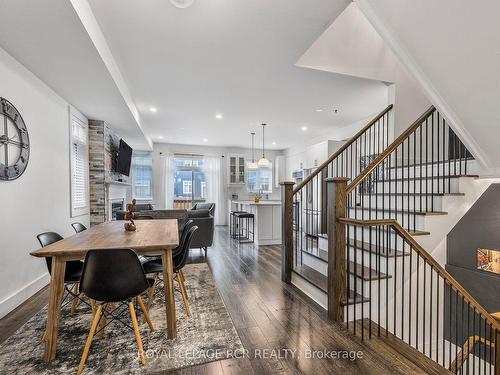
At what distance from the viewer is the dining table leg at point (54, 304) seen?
1866 mm

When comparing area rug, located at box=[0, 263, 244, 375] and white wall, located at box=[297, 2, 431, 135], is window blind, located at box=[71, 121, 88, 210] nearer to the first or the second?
area rug, located at box=[0, 263, 244, 375]

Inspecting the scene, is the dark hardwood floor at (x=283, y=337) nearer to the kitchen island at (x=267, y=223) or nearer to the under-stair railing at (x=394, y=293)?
the under-stair railing at (x=394, y=293)

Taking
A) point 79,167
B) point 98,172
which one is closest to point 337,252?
point 79,167

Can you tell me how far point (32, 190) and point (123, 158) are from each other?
3181mm

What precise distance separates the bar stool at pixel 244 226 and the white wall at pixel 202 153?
2070 millimetres

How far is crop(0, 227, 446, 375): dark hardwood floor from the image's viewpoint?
1813 mm

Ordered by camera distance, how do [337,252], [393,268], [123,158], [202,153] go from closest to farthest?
[337,252]
[393,268]
[123,158]
[202,153]

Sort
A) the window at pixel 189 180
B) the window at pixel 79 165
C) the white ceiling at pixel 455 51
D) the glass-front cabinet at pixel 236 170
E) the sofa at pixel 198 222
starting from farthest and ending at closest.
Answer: the glass-front cabinet at pixel 236 170, the window at pixel 189 180, the sofa at pixel 198 222, the window at pixel 79 165, the white ceiling at pixel 455 51

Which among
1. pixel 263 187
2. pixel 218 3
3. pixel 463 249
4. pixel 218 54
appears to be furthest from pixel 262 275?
pixel 263 187

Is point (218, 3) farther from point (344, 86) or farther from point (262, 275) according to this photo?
point (262, 275)

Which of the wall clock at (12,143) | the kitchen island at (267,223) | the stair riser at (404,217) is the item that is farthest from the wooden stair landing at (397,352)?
the wall clock at (12,143)

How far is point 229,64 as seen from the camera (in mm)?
3428

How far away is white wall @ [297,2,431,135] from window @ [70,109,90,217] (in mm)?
3905

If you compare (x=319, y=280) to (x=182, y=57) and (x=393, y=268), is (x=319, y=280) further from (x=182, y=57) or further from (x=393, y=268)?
(x=182, y=57)
